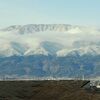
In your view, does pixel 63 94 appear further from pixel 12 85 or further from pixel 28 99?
pixel 12 85

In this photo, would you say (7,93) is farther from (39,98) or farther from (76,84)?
(76,84)

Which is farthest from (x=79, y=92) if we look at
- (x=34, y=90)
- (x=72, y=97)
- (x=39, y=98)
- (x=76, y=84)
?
(x=76, y=84)

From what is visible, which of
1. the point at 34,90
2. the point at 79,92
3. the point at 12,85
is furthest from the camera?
the point at 12,85

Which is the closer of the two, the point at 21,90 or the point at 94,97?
the point at 94,97

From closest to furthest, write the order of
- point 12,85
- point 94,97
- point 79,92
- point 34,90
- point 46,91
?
point 94,97 < point 79,92 < point 46,91 < point 34,90 < point 12,85

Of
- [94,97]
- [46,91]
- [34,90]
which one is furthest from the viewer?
[34,90]

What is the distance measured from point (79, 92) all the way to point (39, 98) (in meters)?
13.3

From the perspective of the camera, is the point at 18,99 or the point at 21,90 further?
the point at 21,90

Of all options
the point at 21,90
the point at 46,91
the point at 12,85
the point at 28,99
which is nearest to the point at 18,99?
the point at 28,99

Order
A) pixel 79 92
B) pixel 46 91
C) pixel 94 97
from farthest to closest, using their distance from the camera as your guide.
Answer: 1. pixel 46 91
2. pixel 79 92
3. pixel 94 97

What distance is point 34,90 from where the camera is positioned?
13600 centimetres

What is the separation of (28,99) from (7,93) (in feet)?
40.4

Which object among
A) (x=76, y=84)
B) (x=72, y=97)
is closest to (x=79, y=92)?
(x=72, y=97)

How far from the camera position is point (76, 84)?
15338 centimetres
